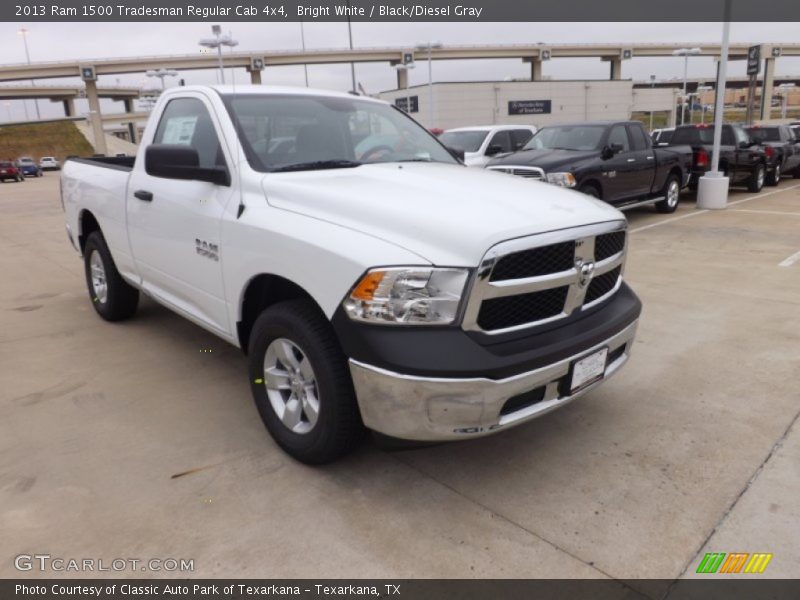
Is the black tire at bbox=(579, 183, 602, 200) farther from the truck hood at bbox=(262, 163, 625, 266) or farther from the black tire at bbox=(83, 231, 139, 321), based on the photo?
the black tire at bbox=(83, 231, 139, 321)

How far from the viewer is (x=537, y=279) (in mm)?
2740

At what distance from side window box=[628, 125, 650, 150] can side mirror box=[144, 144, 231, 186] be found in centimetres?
917

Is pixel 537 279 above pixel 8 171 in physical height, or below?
above

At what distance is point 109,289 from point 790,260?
→ 25.2 feet

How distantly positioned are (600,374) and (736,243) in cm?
701

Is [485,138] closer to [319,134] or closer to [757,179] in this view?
[757,179]

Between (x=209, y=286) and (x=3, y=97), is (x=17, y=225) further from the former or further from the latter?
(x=3, y=97)

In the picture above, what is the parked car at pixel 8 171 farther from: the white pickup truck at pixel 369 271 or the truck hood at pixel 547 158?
the white pickup truck at pixel 369 271

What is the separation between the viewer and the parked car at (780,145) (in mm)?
16969

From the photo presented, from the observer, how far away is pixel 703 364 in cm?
445

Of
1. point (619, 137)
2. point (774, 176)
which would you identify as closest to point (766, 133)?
point (774, 176)

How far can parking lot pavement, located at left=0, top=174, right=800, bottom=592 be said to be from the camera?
101 inches
